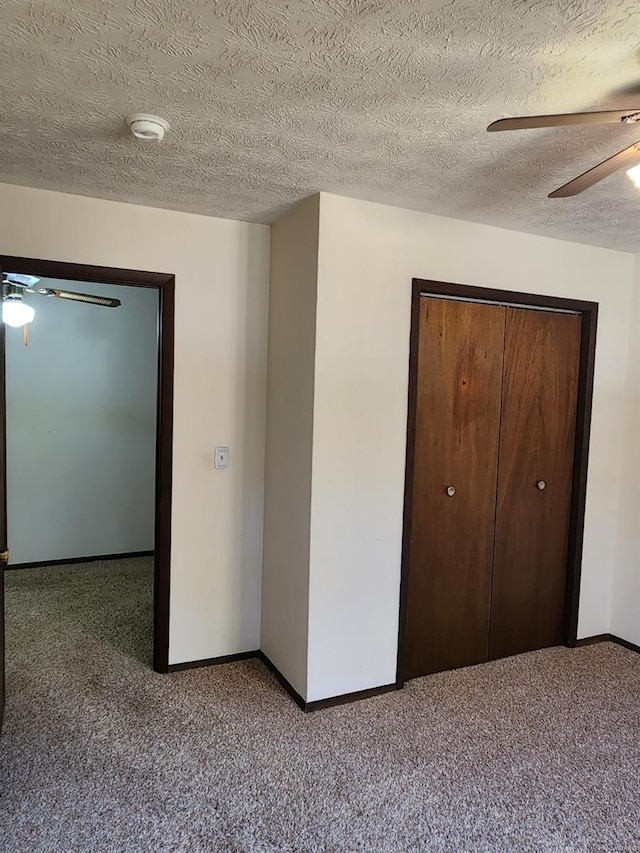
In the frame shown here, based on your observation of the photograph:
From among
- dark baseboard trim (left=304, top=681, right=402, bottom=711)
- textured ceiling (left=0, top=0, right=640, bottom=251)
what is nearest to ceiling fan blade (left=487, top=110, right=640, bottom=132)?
textured ceiling (left=0, top=0, right=640, bottom=251)

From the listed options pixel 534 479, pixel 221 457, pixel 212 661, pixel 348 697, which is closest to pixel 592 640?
pixel 534 479

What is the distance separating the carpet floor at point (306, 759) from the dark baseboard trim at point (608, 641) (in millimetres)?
126

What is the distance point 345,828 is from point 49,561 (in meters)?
3.45

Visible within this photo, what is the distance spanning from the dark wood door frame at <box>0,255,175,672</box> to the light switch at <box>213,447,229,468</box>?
0.23m

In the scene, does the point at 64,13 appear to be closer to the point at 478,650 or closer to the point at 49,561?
the point at 478,650

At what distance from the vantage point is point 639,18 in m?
1.24

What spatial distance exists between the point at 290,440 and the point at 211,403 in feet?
1.58

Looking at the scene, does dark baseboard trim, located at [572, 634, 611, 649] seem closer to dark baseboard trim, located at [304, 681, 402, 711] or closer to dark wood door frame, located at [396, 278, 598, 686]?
dark wood door frame, located at [396, 278, 598, 686]

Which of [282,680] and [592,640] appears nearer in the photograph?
[282,680]

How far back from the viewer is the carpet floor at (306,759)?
186cm

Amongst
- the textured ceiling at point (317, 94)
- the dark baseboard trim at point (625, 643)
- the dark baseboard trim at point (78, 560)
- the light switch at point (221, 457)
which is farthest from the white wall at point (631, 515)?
the dark baseboard trim at point (78, 560)

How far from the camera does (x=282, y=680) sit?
9.09 ft

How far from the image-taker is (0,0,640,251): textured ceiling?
128cm

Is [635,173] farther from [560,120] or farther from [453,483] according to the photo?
[453,483]
